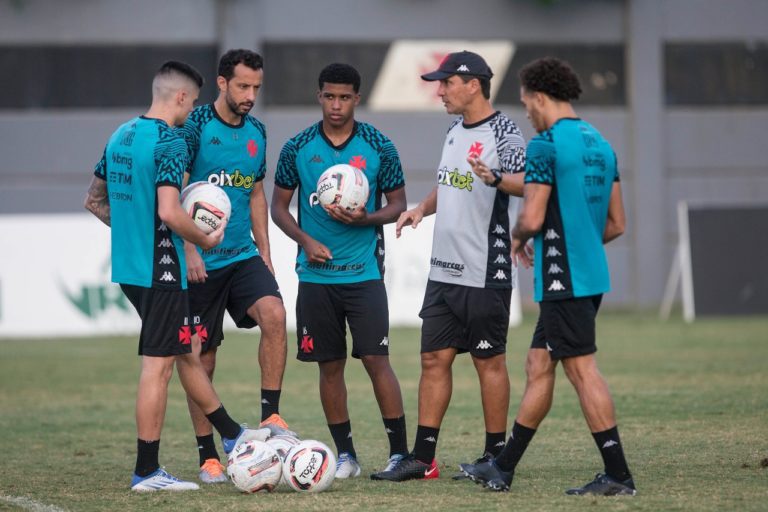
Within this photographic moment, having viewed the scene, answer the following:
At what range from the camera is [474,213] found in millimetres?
7855

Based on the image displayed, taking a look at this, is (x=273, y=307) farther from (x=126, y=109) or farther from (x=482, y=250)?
(x=126, y=109)

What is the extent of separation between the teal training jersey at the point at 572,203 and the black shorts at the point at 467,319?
35.1 inches

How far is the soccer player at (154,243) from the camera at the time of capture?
744 cm

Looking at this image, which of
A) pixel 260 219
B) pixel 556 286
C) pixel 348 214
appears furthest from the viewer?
pixel 260 219

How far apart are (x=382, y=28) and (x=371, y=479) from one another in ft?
67.6

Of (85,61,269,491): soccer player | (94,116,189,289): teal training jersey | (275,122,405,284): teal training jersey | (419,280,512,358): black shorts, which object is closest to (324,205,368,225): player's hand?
(275,122,405,284): teal training jersey

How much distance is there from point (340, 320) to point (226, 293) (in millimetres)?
781

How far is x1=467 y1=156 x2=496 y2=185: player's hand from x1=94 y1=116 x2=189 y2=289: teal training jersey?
1699mm

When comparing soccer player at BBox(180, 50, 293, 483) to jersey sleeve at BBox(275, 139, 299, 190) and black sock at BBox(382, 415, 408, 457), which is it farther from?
black sock at BBox(382, 415, 408, 457)

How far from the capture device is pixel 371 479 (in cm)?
784

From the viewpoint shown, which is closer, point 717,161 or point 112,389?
point 112,389

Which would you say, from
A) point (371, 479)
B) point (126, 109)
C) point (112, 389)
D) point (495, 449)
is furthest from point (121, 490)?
point (126, 109)

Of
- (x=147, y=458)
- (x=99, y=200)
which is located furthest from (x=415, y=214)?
(x=147, y=458)

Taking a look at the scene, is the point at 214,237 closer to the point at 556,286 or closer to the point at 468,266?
the point at 468,266
